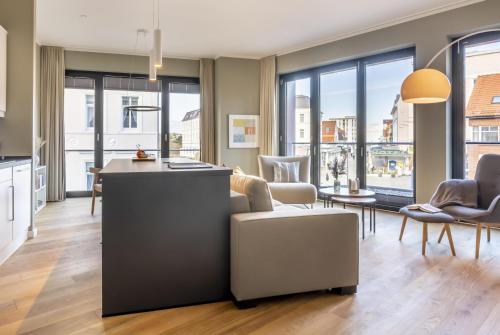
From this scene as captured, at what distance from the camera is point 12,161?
135 inches

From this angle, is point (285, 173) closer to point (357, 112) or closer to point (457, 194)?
point (357, 112)

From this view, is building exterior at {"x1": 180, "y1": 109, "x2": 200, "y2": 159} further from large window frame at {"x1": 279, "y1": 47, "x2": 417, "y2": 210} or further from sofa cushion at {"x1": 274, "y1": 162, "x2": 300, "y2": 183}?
sofa cushion at {"x1": 274, "y1": 162, "x2": 300, "y2": 183}

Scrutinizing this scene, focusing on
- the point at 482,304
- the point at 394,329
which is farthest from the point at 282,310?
the point at 482,304

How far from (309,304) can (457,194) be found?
247cm

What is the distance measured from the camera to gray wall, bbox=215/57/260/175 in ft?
24.1

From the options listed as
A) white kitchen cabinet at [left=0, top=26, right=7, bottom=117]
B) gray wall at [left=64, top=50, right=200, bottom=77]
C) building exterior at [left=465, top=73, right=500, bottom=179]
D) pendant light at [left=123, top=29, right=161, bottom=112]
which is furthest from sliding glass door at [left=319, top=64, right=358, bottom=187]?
white kitchen cabinet at [left=0, top=26, right=7, bottom=117]

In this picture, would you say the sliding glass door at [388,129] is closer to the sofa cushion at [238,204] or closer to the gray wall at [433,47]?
the gray wall at [433,47]

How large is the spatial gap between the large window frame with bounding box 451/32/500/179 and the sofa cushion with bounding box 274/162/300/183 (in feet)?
7.33

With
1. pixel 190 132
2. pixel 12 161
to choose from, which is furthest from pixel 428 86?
pixel 190 132

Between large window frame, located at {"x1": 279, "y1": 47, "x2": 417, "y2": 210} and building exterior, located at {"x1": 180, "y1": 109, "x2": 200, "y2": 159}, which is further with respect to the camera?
building exterior, located at {"x1": 180, "y1": 109, "x2": 200, "y2": 159}

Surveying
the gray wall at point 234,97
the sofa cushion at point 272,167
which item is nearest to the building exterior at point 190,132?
the gray wall at point 234,97

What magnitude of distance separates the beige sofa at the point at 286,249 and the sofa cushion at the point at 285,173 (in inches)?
122

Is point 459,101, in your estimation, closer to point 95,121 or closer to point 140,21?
point 140,21

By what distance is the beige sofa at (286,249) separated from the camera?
2.29 metres
